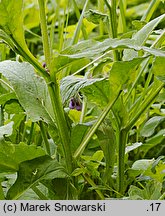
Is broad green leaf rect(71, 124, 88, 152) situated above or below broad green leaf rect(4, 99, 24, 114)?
below

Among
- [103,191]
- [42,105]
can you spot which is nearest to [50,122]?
[42,105]

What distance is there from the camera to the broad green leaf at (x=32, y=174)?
461 mm

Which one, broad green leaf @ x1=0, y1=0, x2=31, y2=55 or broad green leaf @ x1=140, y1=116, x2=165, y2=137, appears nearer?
broad green leaf @ x1=0, y1=0, x2=31, y2=55

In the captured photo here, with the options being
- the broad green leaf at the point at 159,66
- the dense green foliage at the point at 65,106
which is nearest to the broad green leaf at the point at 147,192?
the dense green foliage at the point at 65,106

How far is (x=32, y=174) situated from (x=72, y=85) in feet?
0.29

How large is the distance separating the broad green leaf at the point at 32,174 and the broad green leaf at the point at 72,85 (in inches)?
2.4

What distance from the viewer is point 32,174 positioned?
465mm

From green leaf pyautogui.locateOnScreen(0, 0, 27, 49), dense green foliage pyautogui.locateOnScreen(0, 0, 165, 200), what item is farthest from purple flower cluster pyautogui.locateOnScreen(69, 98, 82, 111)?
green leaf pyautogui.locateOnScreen(0, 0, 27, 49)

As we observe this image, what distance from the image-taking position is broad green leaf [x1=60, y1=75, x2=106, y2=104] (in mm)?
457

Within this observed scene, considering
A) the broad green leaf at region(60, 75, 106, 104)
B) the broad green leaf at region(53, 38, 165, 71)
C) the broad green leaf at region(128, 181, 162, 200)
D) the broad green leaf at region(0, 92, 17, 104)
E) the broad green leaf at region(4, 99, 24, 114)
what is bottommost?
the broad green leaf at region(128, 181, 162, 200)

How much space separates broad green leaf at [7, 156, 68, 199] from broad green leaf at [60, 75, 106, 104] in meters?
0.06

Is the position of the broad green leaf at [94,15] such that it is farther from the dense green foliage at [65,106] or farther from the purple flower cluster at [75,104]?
the purple flower cluster at [75,104]

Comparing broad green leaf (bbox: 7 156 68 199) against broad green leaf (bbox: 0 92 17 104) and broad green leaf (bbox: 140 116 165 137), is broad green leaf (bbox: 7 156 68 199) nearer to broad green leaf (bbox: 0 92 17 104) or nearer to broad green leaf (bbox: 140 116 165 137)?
broad green leaf (bbox: 0 92 17 104)

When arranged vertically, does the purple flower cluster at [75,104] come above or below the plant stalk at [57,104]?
below
